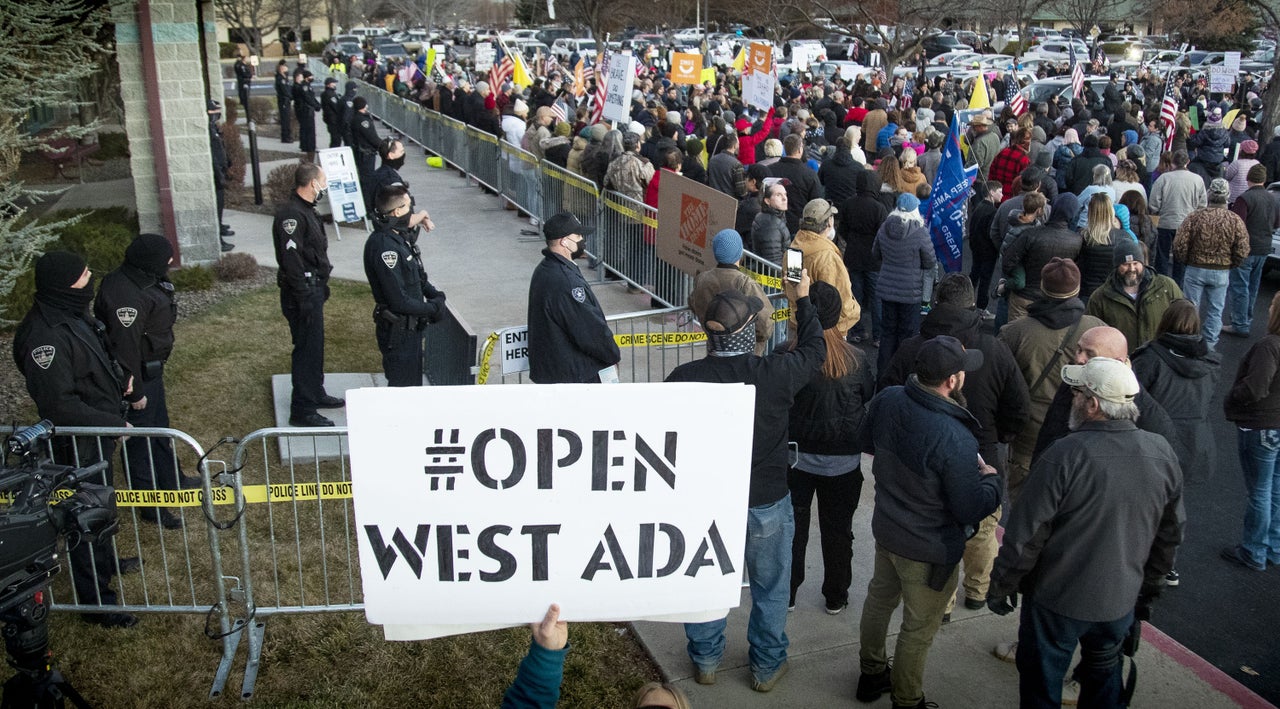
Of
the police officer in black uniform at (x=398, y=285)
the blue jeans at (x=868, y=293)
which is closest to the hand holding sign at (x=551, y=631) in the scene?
the police officer in black uniform at (x=398, y=285)

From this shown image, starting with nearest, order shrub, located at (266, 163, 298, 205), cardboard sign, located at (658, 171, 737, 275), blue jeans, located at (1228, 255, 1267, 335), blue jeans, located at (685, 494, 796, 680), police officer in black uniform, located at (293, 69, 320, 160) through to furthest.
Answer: blue jeans, located at (685, 494, 796, 680)
cardboard sign, located at (658, 171, 737, 275)
blue jeans, located at (1228, 255, 1267, 335)
shrub, located at (266, 163, 298, 205)
police officer in black uniform, located at (293, 69, 320, 160)

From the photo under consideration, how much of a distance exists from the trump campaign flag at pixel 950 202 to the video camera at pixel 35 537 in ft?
27.2

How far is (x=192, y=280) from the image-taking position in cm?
1234

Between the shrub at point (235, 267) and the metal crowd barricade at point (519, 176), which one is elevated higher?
the metal crowd barricade at point (519, 176)

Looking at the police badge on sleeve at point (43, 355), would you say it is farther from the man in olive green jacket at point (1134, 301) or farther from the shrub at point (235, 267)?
the shrub at point (235, 267)

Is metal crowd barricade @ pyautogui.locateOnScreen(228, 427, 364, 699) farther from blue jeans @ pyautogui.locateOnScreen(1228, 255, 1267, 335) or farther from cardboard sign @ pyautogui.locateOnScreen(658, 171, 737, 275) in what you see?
blue jeans @ pyautogui.locateOnScreen(1228, 255, 1267, 335)

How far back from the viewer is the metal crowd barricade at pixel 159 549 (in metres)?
5.38

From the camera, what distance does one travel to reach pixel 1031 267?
358 inches

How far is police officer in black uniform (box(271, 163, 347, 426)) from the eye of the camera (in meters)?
7.95

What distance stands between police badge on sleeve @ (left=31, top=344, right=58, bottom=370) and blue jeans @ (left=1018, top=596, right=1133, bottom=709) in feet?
15.9

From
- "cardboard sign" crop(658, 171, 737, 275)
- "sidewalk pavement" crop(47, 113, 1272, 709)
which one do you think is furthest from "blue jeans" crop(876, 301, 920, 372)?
"sidewalk pavement" crop(47, 113, 1272, 709)

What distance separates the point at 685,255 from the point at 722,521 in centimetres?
634

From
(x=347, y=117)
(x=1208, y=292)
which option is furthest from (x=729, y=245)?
(x=347, y=117)

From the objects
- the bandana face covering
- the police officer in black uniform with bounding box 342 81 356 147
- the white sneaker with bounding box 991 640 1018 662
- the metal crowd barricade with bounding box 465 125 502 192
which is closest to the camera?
the bandana face covering
